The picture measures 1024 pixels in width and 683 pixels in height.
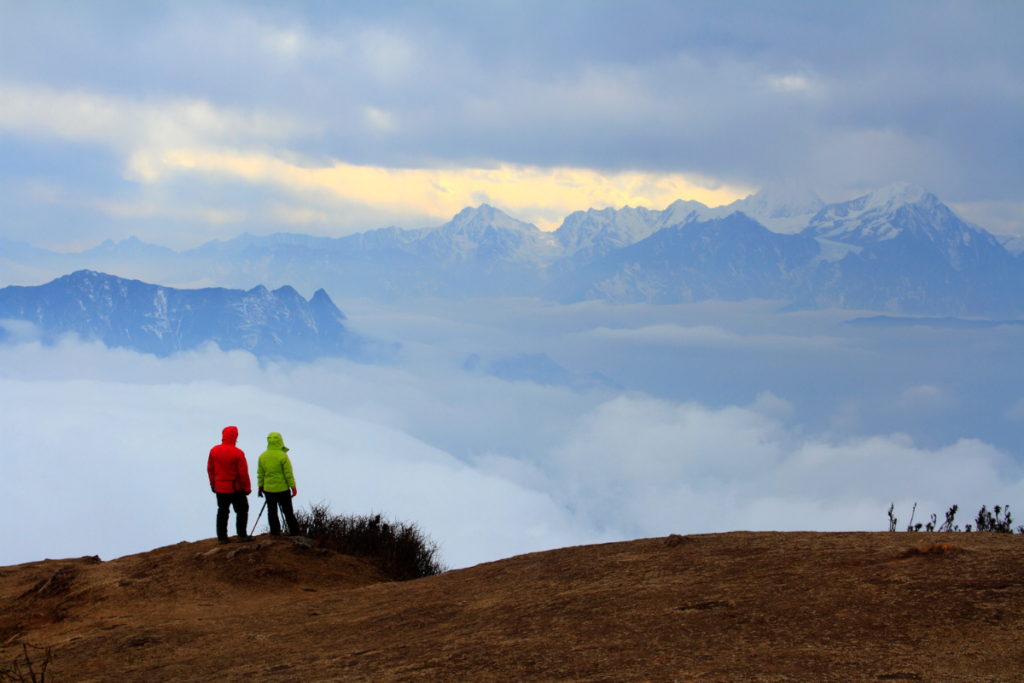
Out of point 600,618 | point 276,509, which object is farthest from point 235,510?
point 600,618

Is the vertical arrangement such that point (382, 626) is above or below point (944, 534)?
below

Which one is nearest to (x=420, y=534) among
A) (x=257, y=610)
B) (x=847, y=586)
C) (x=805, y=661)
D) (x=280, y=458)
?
(x=280, y=458)

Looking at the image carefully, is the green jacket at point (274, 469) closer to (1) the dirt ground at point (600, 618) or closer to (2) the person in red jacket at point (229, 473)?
(2) the person in red jacket at point (229, 473)

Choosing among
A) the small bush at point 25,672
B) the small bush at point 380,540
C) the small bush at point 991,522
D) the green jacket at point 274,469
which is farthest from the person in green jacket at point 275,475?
the small bush at point 991,522

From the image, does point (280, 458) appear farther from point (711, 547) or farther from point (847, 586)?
point (847, 586)

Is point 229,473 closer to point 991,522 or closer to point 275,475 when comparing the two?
point 275,475

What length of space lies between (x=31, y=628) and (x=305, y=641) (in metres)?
5.23

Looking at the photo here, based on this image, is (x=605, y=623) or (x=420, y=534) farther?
(x=420, y=534)

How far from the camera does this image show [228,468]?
12.3 meters

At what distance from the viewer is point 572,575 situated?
913cm

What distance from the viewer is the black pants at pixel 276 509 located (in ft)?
42.4

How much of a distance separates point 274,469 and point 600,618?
765cm

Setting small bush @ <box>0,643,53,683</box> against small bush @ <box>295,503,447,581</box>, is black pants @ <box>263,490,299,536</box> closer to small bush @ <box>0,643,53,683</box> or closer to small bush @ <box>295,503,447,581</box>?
small bush @ <box>295,503,447,581</box>

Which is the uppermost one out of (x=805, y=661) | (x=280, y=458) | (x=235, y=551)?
(x=280, y=458)
